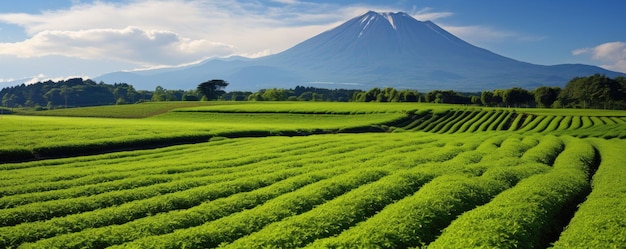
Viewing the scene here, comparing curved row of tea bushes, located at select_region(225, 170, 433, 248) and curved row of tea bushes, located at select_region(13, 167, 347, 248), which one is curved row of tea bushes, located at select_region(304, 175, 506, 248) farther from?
curved row of tea bushes, located at select_region(13, 167, 347, 248)

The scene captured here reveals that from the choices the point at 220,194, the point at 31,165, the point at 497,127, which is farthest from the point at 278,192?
the point at 497,127

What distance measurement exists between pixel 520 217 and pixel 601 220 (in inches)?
115

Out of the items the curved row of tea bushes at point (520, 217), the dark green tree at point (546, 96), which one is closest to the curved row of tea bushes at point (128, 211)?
the curved row of tea bushes at point (520, 217)

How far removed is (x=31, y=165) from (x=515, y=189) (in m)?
32.9

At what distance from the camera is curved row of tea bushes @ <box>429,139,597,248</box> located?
13.4m

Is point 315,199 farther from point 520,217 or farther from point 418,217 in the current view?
point 520,217

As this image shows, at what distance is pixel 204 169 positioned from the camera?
28141mm

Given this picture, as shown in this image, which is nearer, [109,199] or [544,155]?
[109,199]

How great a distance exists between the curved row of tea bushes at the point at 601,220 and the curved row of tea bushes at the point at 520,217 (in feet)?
2.56

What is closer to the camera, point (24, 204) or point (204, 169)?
point (24, 204)

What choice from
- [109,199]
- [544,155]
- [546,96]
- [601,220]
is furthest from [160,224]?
[546,96]

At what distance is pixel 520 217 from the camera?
15.6 meters

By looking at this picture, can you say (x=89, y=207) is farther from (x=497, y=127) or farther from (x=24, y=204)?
(x=497, y=127)

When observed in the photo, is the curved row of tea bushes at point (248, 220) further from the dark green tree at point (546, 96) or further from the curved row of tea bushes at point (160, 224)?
the dark green tree at point (546, 96)
